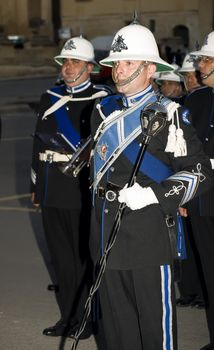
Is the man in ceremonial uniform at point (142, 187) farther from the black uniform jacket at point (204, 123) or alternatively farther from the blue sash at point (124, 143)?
the black uniform jacket at point (204, 123)

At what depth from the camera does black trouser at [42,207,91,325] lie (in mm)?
7621

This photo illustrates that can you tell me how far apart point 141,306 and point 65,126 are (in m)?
2.29

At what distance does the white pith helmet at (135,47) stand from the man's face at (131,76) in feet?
0.13

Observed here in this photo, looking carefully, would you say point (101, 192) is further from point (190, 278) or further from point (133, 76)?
point (190, 278)

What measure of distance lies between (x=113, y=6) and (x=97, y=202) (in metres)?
60.9

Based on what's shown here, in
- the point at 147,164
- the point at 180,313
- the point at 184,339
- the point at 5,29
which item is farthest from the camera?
the point at 5,29

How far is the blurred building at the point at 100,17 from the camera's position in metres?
62.9

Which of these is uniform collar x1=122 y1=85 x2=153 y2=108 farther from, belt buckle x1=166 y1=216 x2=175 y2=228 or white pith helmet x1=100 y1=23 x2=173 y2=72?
belt buckle x1=166 y1=216 x2=175 y2=228

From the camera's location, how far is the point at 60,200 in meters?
7.53

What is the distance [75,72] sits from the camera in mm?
7598

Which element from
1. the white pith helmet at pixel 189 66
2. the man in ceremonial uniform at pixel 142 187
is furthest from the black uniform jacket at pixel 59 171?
the man in ceremonial uniform at pixel 142 187

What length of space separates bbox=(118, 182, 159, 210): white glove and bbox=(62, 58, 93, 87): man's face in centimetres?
239

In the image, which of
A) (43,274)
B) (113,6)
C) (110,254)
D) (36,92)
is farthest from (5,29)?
(110,254)

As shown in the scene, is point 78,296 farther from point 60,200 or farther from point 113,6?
point 113,6
